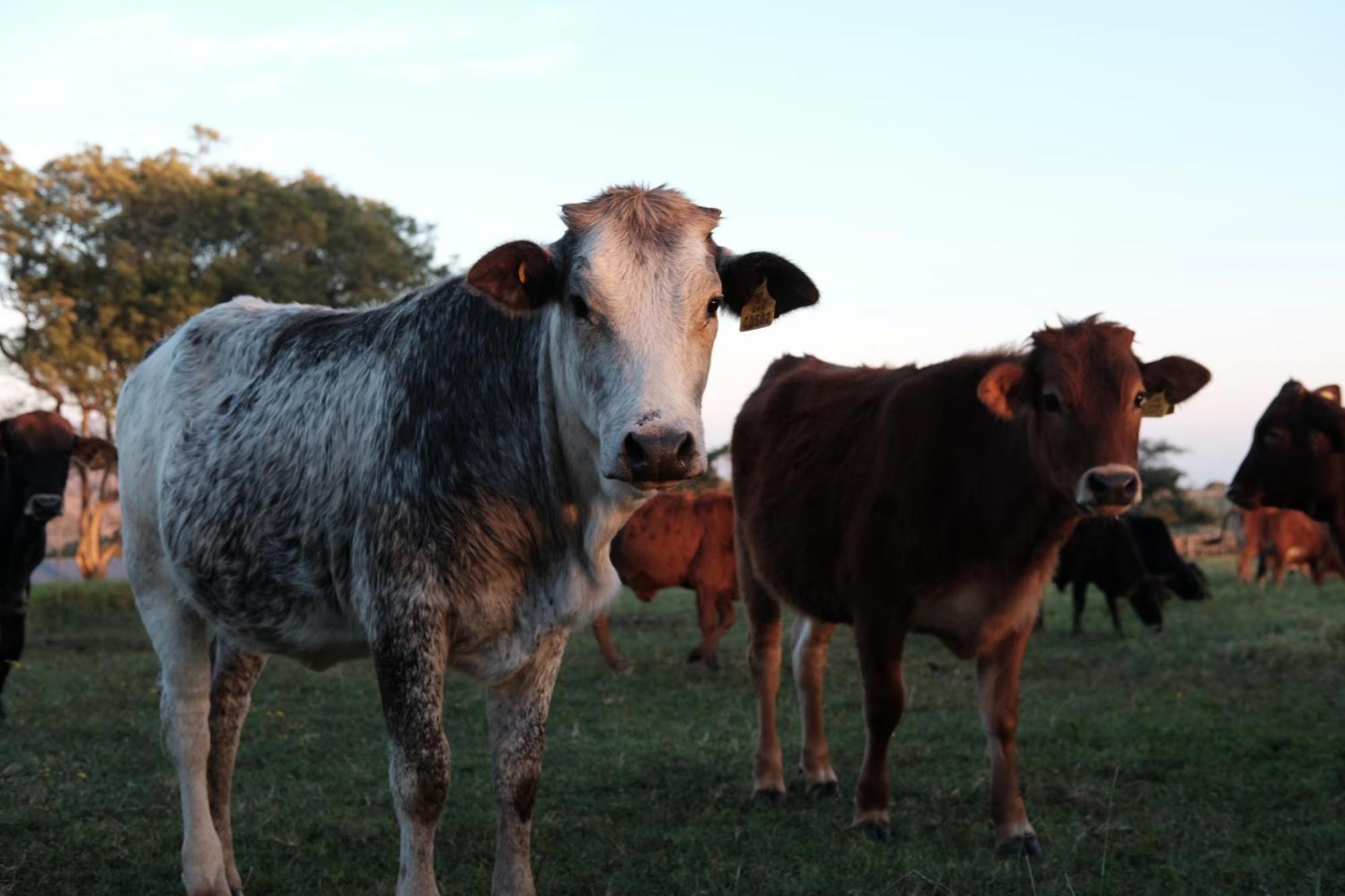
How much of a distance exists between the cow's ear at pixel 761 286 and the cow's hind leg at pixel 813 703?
2887 mm

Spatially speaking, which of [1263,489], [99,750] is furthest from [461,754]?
[1263,489]

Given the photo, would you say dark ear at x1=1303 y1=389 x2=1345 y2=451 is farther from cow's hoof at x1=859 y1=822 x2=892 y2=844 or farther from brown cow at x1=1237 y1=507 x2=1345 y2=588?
brown cow at x1=1237 y1=507 x2=1345 y2=588

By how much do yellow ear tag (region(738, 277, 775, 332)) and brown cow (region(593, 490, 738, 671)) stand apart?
7.69m

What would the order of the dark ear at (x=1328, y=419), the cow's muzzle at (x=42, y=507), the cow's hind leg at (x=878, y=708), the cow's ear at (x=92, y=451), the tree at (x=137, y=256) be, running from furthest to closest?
the tree at (x=137, y=256), the cow's ear at (x=92, y=451), the cow's muzzle at (x=42, y=507), the dark ear at (x=1328, y=419), the cow's hind leg at (x=878, y=708)

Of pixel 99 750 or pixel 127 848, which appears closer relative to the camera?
pixel 127 848

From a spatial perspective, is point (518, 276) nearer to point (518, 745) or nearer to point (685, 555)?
point (518, 745)

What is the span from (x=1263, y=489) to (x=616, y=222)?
199 inches

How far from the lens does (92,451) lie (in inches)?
422

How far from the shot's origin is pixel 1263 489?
7500 millimetres

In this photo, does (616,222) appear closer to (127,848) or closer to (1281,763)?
(127,848)

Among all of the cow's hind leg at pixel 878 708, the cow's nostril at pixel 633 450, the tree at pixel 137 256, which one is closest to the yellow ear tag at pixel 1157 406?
the cow's hind leg at pixel 878 708

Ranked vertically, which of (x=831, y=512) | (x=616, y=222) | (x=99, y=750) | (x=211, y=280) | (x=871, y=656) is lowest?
(x=99, y=750)

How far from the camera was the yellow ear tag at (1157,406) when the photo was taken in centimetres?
604

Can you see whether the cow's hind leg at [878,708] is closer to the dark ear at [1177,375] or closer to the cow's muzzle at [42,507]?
the dark ear at [1177,375]
